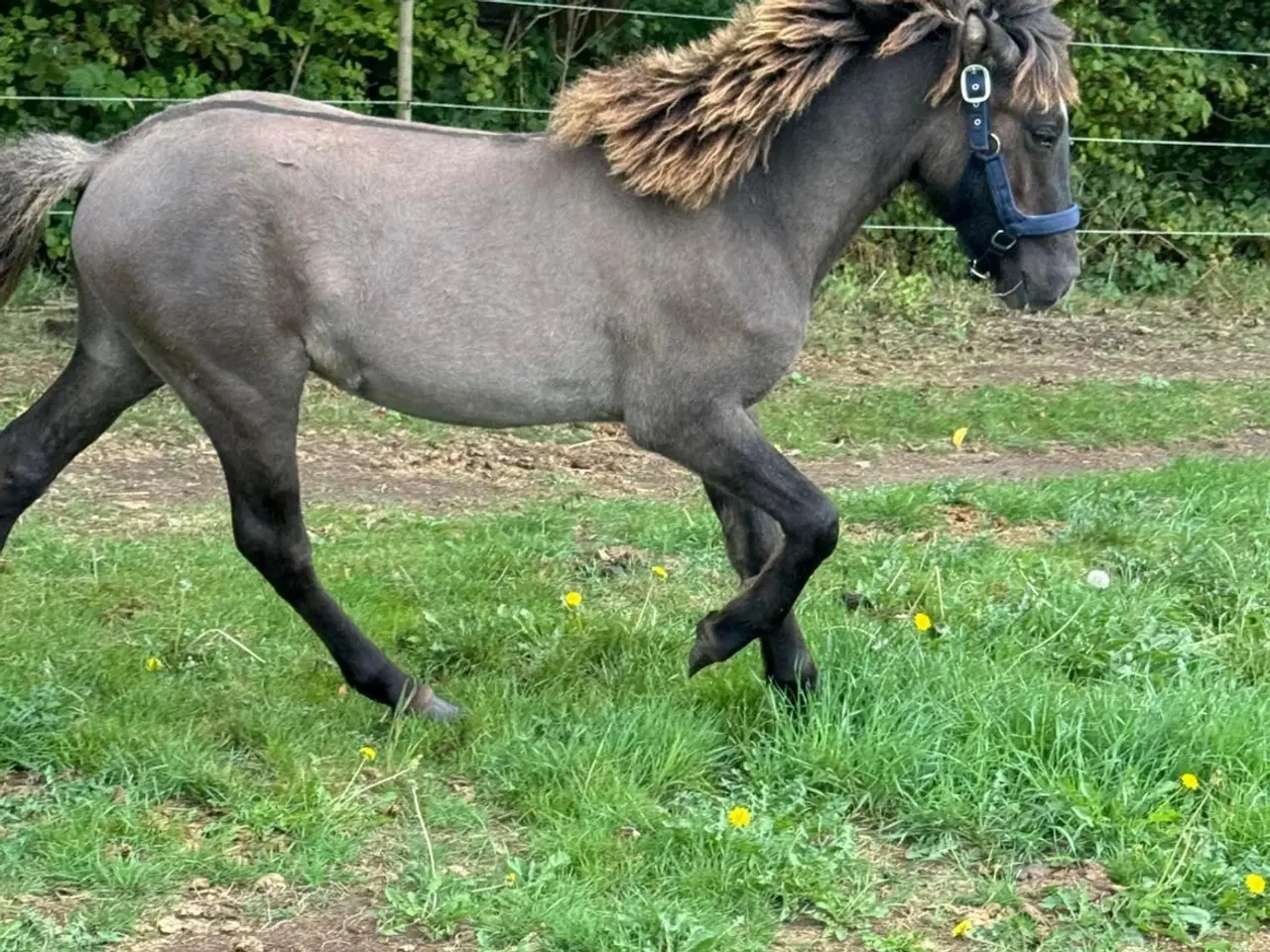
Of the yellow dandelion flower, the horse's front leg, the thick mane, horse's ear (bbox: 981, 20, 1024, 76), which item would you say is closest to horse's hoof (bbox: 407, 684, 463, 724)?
the horse's front leg

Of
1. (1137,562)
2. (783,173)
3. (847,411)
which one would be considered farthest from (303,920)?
(847,411)

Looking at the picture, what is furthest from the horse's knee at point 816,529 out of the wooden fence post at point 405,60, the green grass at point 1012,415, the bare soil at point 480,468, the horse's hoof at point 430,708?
the wooden fence post at point 405,60

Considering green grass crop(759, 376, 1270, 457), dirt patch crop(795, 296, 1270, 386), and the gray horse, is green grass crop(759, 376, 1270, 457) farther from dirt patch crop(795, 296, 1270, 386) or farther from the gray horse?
the gray horse

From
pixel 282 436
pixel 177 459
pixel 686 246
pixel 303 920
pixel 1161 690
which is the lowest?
pixel 177 459

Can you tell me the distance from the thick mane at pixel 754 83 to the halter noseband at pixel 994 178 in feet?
0.24

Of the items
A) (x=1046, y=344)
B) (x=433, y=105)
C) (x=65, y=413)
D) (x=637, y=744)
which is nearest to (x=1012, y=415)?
(x=1046, y=344)

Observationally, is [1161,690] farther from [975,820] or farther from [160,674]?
[160,674]

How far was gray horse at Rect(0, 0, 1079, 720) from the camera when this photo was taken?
13.2 ft

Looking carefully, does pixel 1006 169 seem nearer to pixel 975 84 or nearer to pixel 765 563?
pixel 975 84

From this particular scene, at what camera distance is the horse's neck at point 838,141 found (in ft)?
13.6

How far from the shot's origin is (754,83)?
160 inches

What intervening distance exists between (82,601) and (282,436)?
1.42m

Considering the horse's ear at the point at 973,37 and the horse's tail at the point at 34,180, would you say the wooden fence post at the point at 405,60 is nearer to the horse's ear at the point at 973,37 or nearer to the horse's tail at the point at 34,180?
the horse's tail at the point at 34,180

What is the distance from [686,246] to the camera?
13.3 feet
